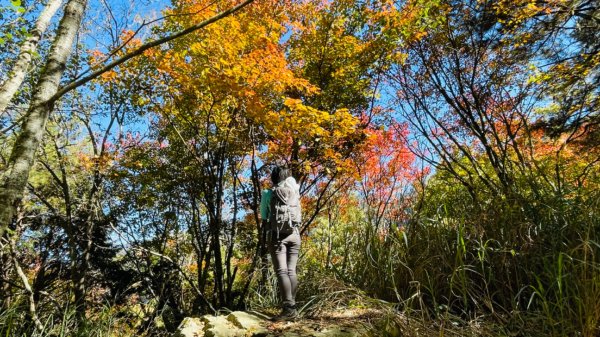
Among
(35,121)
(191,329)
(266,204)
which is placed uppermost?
(35,121)

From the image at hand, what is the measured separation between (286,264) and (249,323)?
69cm

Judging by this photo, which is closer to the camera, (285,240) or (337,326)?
(337,326)

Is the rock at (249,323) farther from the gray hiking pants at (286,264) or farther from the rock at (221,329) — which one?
the gray hiking pants at (286,264)

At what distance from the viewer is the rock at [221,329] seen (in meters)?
3.38

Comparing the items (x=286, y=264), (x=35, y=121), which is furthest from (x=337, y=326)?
(x=35, y=121)

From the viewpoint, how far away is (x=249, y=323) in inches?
141

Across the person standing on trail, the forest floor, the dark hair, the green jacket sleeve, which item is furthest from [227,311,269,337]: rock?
the dark hair

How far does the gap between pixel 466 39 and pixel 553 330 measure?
24.9 feet

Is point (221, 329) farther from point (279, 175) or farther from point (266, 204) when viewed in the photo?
point (279, 175)

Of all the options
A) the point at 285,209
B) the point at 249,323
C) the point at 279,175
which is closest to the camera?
the point at 249,323

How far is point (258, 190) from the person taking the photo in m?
8.37

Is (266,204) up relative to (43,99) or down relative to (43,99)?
down

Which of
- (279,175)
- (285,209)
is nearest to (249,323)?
(285,209)

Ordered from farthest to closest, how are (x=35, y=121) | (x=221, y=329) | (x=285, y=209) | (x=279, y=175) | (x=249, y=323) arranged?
(x=279, y=175) < (x=285, y=209) < (x=249, y=323) < (x=221, y=329) < (x=35, y=121)
